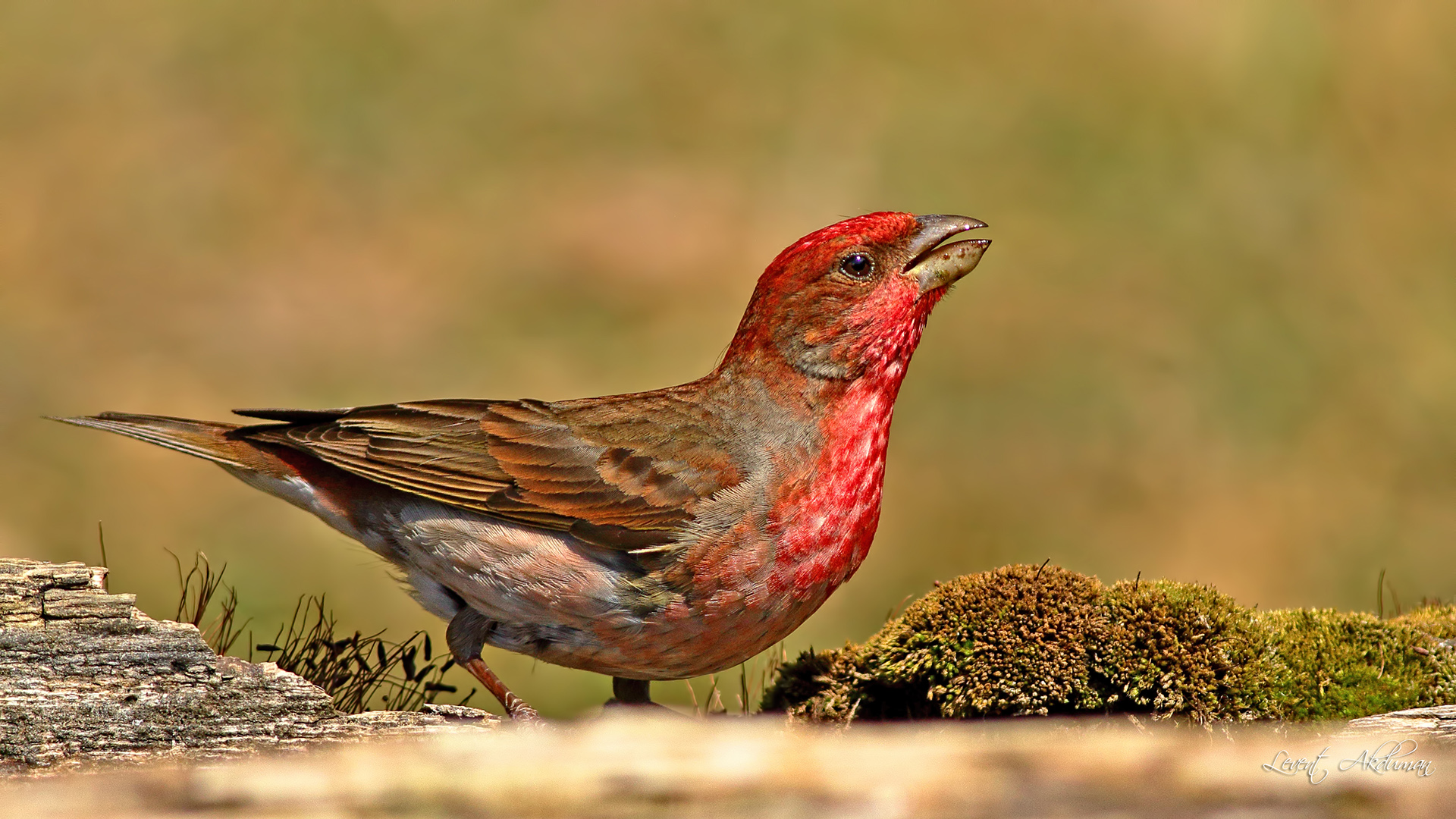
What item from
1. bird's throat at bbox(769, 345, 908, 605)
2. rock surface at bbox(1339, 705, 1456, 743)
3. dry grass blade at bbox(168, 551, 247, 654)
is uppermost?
bird's throat at bbox(769, 345, 908, 605)

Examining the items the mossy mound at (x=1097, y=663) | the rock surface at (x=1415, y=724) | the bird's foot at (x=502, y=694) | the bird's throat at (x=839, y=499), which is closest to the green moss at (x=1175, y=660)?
the mossy mound at (x=1097, y=663)

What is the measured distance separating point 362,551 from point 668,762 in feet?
6.80

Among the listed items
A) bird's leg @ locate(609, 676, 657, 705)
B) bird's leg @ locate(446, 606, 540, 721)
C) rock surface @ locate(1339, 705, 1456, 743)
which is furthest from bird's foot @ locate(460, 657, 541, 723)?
rock surface @ locate(1339, 705, 1456, 743)

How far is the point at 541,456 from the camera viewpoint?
4.77 m

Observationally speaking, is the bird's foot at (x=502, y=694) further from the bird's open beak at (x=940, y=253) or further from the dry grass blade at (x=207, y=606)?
the bird's open beak at (x=940, y=253)

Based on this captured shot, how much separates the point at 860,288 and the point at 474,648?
1.84m

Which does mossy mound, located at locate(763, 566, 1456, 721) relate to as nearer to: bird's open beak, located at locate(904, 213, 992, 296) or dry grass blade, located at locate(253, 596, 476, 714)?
bird's open beak, located at locate(904, 213, 992, 296)

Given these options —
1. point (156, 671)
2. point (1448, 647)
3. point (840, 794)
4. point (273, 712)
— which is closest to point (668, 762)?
point (840, 794)

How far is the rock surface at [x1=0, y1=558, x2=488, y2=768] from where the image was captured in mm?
3574

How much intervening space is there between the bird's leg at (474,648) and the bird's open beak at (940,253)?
1948 millimetres

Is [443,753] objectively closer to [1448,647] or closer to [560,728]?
[560,728]

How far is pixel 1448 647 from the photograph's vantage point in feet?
16.1

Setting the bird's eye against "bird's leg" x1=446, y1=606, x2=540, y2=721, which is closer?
"bird's leg" x1=446, y1=606, x2=540, y2=721

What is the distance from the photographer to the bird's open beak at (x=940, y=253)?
4.79 metres
